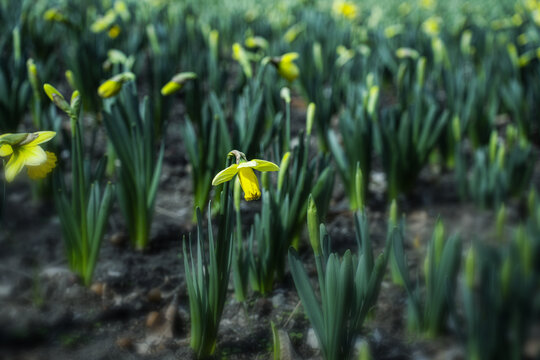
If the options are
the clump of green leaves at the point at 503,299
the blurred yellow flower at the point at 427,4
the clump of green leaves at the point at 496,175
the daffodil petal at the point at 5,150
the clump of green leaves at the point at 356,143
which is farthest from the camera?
the blurred yellow flower at the point at 427,4

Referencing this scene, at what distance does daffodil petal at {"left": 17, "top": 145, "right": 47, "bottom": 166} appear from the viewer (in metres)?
1.30

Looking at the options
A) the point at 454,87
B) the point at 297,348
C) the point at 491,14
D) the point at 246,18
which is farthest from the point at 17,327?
the point at 491,14

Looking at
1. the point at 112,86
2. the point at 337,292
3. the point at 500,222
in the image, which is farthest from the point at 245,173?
the point at 500,222

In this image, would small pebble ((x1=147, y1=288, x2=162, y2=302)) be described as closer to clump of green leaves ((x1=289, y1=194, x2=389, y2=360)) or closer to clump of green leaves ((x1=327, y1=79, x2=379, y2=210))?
clump of green leaves ((x1=289, y1=194, x2=389, y2=360))

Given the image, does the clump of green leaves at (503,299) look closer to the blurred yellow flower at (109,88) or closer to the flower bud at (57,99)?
the flower bud at (57,99)

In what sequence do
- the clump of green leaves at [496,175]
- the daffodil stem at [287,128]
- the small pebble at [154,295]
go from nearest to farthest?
the small pebble at [154,295]
the daffodil stem at [287,128]
the clump of green leaves at [496,175]

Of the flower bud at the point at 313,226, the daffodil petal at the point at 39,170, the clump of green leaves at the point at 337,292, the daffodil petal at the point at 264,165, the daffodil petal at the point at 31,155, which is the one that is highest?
the daffodil petal at the point at 264,165

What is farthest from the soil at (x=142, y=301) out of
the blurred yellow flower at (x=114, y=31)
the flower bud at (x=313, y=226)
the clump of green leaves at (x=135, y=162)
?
the blurred yellow flower at (x=114, y=31)

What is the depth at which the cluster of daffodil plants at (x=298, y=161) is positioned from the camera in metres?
1.21

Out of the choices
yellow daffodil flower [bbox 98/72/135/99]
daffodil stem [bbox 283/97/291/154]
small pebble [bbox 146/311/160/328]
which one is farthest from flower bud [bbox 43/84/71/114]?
daffodil stem [bbox 283/97/291/154]

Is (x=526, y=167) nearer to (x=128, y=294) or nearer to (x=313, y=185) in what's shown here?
(x=313, y=185)

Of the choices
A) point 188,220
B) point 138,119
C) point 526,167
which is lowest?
point 188,220

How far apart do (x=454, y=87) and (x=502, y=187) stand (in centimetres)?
92

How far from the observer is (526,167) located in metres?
2.20
